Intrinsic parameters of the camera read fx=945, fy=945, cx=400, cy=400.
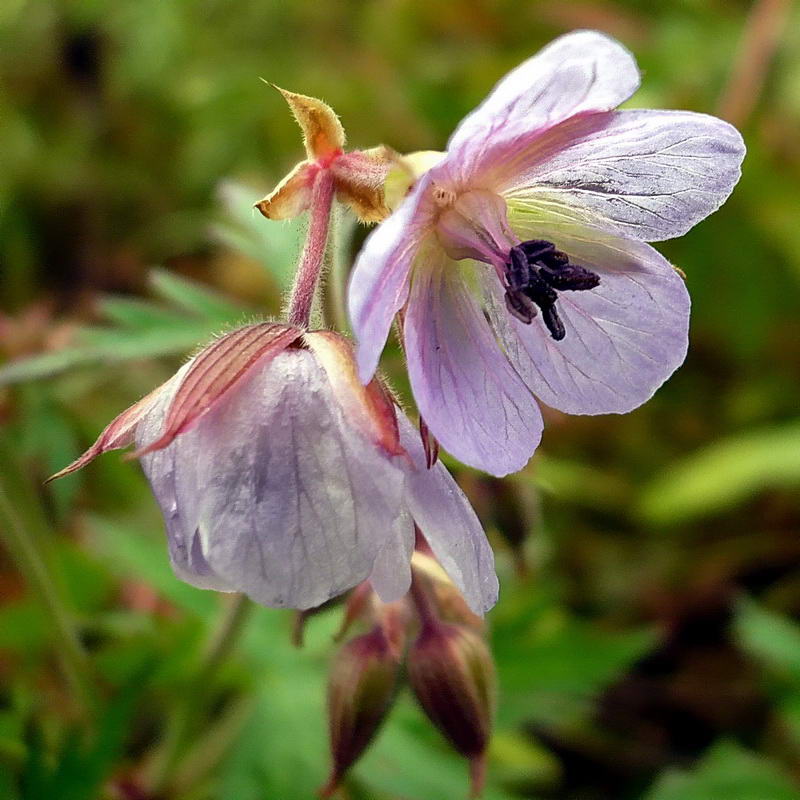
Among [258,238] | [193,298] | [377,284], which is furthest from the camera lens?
[258,238]

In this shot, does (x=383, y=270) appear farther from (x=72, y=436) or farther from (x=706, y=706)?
(x=706, y=706)

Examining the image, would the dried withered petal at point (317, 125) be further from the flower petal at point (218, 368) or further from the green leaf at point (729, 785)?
the green leaf at point (729, 785)

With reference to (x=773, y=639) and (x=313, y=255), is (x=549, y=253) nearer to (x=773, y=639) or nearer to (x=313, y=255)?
(x=313, y=255)

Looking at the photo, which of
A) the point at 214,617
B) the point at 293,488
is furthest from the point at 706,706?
the point at 293,488

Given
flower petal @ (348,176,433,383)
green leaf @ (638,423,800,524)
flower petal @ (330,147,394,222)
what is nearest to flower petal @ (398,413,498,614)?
flower petal @ (348,176,433,383)

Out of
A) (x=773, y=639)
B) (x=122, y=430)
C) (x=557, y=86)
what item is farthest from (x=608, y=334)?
(x=773, y=639)
